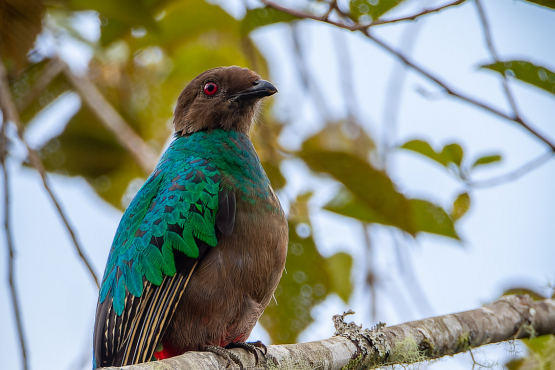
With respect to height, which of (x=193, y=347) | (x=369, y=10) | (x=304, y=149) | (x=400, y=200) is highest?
(x=369, y=10)

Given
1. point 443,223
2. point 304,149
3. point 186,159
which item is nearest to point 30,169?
point 186,159

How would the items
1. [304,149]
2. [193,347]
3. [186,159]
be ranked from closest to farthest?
[193,347], [186,159], [304,149]

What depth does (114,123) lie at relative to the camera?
516cm

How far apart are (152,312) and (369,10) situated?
209cm

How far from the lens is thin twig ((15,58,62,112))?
513cm

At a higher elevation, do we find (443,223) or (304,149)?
(304,149)

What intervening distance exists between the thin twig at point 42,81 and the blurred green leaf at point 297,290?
8.18 feet

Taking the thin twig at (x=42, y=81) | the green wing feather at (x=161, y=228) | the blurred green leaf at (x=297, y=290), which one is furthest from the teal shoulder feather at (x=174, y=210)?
the thin twig at (x=42, y=81)

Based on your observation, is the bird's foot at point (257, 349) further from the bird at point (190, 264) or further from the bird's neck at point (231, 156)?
the bird's neck at point (231, 156)

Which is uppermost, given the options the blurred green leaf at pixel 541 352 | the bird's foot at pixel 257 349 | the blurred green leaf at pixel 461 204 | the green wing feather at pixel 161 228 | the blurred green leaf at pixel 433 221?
the blurred green leaf at pixel 461 204

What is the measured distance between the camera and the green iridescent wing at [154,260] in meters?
3.25

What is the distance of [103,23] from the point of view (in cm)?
446

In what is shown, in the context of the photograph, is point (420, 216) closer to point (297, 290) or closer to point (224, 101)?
point (297, 290)

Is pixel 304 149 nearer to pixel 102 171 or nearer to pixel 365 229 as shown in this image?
pixel 365 229
